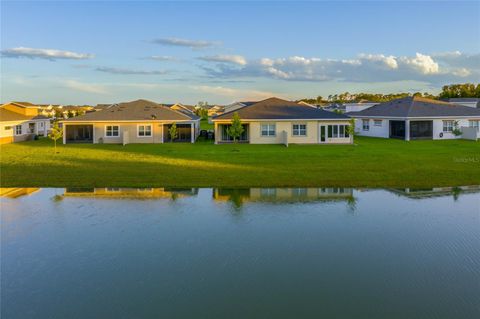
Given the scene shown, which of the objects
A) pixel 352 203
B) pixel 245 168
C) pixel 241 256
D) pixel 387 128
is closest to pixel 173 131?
pixel 245 168

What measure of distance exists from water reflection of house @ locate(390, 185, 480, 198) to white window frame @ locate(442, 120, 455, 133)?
91.6ft

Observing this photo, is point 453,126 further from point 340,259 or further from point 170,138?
point 340,259

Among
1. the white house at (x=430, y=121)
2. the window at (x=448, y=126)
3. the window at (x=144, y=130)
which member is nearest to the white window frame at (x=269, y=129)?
the window at (x=144, y=130)

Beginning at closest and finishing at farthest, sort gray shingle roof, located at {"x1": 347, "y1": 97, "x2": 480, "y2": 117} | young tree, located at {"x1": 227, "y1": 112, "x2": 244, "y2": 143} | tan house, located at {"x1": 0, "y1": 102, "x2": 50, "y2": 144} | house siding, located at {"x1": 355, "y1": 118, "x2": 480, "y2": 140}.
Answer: young tree, located at {"x1": 227, "y1": 112, "x2": 244, "y2": 143} → tan house, located at {"x1": 0, "y1": 102, "x2": 50, "y2": 144} → house siding, located at {"x1": 355, "y1": 118, "x2": 480, "y2": 140} → gray shingle roof, located at {"x1": 347, "y1": 97, "x2": 480, "y2": 117}

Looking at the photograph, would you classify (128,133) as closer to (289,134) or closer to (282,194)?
(289,134)

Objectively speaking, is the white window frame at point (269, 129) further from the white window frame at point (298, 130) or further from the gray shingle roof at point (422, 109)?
the gray shingle roof at point (422, 109)

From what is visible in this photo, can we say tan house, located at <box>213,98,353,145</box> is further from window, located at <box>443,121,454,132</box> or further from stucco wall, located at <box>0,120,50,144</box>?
stucco wall, located at <box>0,120,50,144</box>

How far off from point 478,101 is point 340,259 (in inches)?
2968

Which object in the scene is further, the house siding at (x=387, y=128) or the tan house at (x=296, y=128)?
the house siding at (x=387, y=128)

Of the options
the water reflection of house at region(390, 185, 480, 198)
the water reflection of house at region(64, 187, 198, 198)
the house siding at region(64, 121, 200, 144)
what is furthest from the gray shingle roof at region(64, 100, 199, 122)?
the water reflection of house at region(390, 185, 480, 198)

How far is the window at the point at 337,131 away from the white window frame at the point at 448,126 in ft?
38.5

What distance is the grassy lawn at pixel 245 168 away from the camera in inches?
821

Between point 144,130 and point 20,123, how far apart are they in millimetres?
13867

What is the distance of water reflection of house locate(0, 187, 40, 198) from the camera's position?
737 inches
